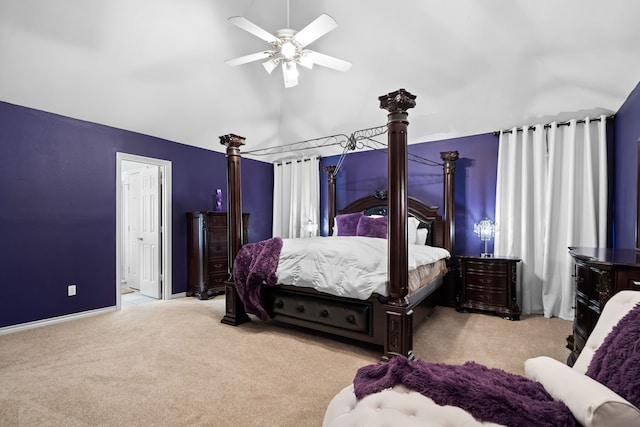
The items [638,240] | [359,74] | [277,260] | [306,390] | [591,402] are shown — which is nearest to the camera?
[591,402]

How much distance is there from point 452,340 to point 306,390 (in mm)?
1669

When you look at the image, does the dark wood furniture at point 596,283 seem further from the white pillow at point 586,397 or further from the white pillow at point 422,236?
the white pillow at point 422,236

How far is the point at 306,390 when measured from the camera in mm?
2234

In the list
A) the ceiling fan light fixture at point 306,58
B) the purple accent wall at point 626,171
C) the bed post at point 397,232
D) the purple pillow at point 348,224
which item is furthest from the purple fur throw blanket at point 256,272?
the purple accent wall at point 626,171

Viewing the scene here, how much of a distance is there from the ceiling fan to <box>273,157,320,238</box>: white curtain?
2.68 m

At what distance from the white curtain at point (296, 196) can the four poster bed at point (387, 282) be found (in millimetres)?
1787

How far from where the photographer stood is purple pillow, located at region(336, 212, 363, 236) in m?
4.96

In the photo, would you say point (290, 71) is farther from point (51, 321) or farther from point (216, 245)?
point (51, 321)

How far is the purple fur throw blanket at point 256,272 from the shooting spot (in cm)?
336

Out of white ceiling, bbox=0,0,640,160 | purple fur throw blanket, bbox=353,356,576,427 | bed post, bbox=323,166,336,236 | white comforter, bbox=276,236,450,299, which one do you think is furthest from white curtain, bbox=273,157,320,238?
purple fur throw blanket, bbox=353,356,576,427

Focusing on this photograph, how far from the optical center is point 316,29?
2.72 meters

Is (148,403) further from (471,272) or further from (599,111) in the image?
(599,111)

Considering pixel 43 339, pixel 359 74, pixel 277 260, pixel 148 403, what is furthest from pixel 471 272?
pixel 43 339

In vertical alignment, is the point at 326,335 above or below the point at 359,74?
below
